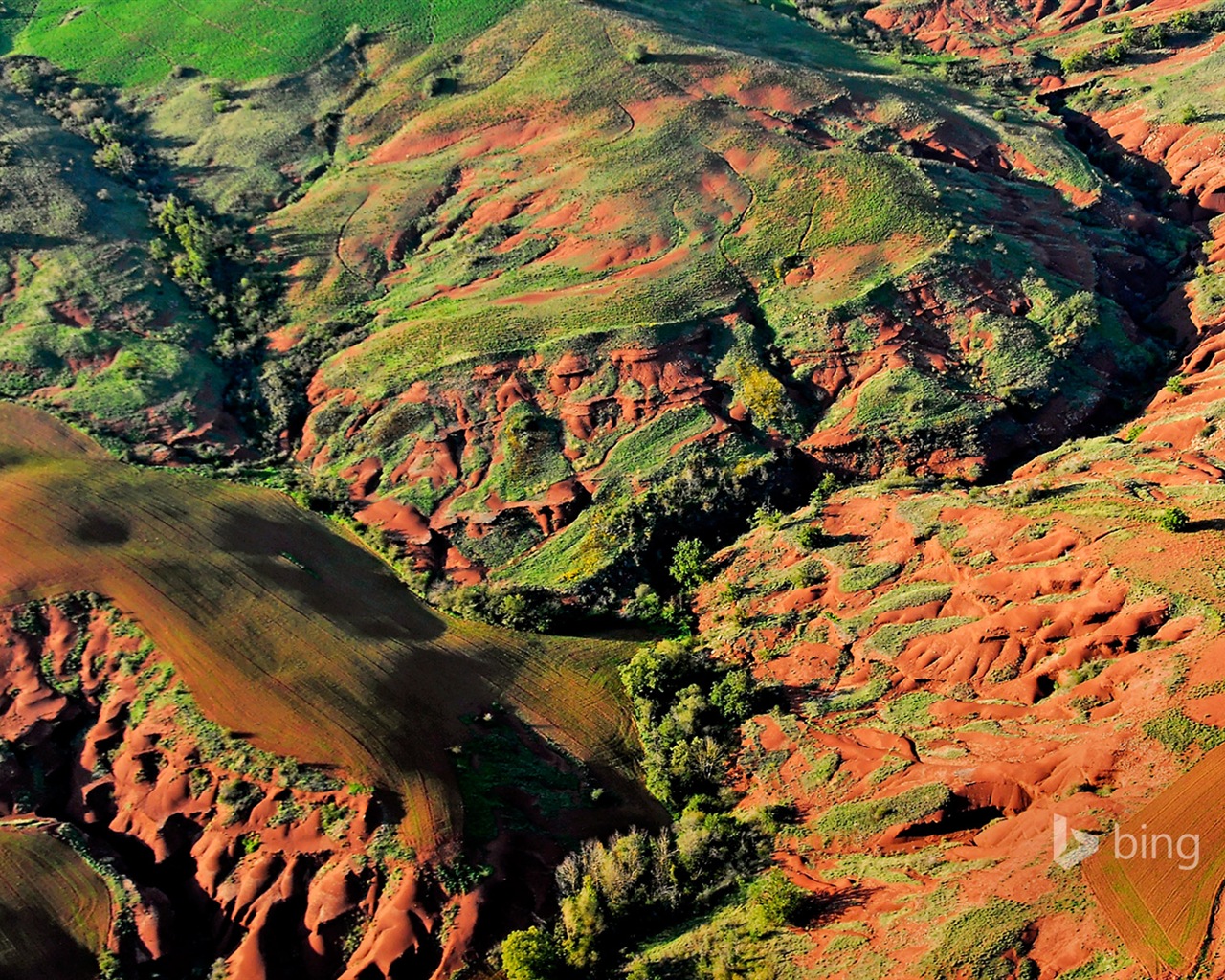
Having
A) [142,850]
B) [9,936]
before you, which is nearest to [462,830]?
[142,850]

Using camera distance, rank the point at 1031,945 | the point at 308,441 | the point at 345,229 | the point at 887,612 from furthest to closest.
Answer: the point at 345,229 → the point at 308,441 → the point at 887,612 → the point at 1031,945

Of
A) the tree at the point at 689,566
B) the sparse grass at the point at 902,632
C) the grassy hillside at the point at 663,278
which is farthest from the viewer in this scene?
the grassy hillside at the point at 663,278

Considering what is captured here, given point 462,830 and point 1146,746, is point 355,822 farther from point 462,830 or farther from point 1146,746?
point 1146,746

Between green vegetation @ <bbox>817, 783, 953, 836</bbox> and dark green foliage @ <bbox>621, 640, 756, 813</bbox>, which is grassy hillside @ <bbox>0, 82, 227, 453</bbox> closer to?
dark green foliage @ <bbox>621, 640, 756, 813</bbox>

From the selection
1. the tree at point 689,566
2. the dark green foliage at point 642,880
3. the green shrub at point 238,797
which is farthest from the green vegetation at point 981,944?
the green shrub at point 238,797

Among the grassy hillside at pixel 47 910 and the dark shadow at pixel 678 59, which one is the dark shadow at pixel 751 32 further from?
the grassy hillside at pixel 47 910

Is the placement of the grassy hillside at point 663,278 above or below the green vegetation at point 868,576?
above
